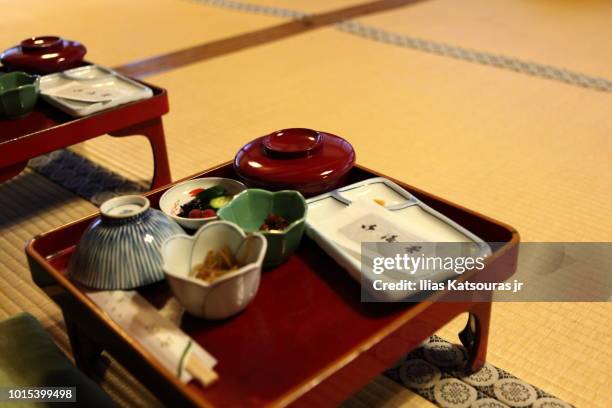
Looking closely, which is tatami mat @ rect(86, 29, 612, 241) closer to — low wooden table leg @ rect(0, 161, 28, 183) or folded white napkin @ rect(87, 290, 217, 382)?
low wooden table leg @ rect(0, 161, 28, 183)

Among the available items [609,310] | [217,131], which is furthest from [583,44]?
[609,310]

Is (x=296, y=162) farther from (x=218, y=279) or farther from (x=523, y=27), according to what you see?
(x=523, y=27)

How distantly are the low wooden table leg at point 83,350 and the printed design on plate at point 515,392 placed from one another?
0.87 metres

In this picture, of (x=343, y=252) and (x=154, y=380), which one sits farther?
(x=343, y=252)

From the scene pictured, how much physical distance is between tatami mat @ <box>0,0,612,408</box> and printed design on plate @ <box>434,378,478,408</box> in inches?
2.3

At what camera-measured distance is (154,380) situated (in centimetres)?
101

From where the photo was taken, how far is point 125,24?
169 inches

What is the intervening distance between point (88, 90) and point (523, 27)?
9.32 feet

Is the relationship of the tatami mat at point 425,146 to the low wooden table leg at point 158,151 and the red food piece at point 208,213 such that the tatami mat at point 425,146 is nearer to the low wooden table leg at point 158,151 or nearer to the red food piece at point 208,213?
the low wooden table leg at point 158,151

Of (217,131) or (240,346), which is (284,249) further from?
(217,131)

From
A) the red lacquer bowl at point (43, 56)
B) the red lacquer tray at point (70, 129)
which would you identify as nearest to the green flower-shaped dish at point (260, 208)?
the red lacquer tray at point (70, 129)

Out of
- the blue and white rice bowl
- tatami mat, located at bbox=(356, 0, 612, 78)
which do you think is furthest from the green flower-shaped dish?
tatami mat, located at bbox=(356, 0, 612, 78)

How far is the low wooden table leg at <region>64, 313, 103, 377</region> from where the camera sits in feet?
4.40

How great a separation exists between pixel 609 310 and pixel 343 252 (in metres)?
0.80
